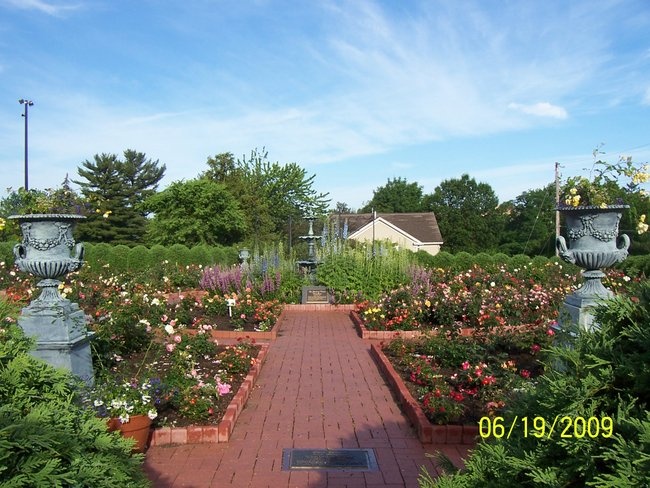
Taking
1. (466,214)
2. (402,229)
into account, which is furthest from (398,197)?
(402,229)

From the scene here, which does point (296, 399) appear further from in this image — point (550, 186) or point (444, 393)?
point (550, 186)

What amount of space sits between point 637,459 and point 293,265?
13.6m

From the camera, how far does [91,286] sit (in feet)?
39.8

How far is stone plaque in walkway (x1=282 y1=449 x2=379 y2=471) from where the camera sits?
4.18 m

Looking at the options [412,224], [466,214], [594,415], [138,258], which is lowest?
[138,258]

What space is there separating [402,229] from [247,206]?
16.5 metres

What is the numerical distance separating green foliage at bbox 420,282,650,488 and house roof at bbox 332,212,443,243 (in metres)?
41.4

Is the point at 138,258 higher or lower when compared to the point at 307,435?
higher

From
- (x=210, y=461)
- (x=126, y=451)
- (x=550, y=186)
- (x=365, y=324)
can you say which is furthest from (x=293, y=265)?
(x=550, y=186)

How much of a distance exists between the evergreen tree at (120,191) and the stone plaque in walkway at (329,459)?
40019 millimetres

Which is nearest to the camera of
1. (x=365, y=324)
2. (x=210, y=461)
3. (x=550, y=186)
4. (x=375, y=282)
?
(x=210, y=461)

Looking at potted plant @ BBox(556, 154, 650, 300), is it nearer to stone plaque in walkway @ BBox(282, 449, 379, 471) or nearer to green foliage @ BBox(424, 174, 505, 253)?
stone plaque in walkway @ BBox(282, 449, 379, 471)

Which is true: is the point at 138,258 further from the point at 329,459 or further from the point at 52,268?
the point at 329,459

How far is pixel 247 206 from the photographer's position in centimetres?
3431
